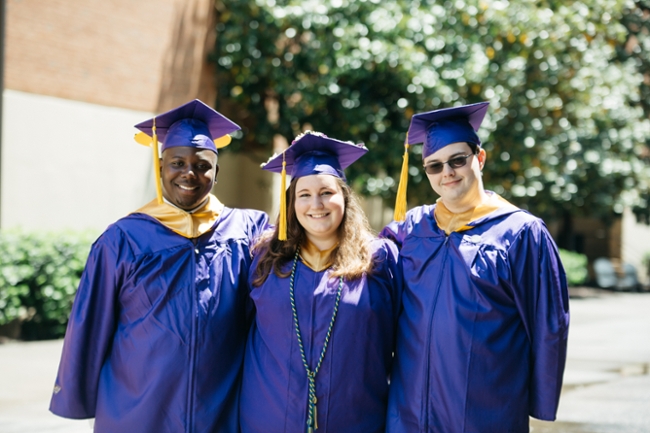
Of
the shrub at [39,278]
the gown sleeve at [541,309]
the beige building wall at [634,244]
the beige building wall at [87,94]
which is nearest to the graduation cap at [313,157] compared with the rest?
the gown sleeve at [541,309]

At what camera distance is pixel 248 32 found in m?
10.9

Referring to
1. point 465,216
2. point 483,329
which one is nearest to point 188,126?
point 465,216

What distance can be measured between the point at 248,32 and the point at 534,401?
8.99m

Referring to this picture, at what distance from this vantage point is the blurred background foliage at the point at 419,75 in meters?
10.4

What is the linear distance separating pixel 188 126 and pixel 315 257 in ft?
2.85

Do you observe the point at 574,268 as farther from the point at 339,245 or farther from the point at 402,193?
the point at 339,245

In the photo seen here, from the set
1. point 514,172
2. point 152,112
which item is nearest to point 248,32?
point 152,112

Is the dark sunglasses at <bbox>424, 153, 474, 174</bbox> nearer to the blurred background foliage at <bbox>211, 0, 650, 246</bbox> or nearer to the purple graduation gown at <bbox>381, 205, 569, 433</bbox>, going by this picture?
the purple graduation gown at <bbox>381, 205, 569, 433</bbox>

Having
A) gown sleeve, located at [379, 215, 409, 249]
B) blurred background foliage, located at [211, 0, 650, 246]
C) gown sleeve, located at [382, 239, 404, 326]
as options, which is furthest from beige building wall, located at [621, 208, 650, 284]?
gown sleeve, located at [382, 239, 404, 326]

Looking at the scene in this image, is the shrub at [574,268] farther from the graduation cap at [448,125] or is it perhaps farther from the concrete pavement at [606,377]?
the graduation cap at [448,125]

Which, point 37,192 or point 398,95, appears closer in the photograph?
point 37,192

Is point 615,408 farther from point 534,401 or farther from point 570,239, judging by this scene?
point 570,239

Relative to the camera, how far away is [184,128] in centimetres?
327

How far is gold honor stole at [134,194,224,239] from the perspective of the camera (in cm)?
315
